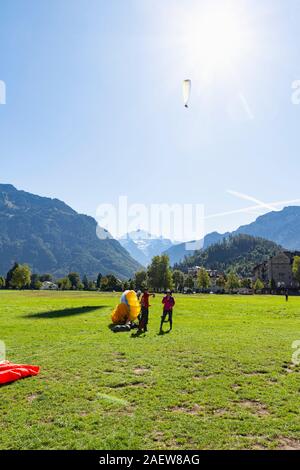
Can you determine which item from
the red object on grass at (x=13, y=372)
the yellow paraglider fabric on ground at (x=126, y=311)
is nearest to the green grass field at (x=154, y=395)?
the red object on grass at (x=13, y=372)

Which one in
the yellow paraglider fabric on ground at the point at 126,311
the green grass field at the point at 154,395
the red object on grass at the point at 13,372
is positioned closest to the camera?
the green grass field at the point at 154,395

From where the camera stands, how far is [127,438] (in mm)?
9289

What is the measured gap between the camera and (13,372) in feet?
47.8

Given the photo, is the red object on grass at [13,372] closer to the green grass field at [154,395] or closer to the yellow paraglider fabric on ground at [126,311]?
the green grass field at [154,395]

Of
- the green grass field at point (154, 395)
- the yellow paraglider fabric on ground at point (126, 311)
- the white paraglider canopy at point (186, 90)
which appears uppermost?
the white paraglider canopy at point (186, 90)

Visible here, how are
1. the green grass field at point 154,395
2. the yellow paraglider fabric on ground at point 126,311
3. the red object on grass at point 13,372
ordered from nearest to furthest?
the green grass field at point 154,395, the red object on grass at point 13,372, the yellow paraglider fabric on ground at point 126,311

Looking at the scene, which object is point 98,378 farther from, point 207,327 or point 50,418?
point 207,327

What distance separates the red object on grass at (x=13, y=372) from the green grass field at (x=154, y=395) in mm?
361

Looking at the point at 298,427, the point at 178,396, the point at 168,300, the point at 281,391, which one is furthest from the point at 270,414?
the point at 168,300

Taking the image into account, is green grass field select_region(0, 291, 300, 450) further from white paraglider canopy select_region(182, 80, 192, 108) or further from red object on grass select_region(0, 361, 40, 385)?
white paraglider canopy select_region(182, 80, 192, 108)

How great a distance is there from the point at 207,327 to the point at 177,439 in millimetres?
19503

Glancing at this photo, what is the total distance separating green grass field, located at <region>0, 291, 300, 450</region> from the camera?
940cm

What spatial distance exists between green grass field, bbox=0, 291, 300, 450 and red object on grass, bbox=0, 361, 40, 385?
0.36m

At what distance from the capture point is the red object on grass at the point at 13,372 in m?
14.2
